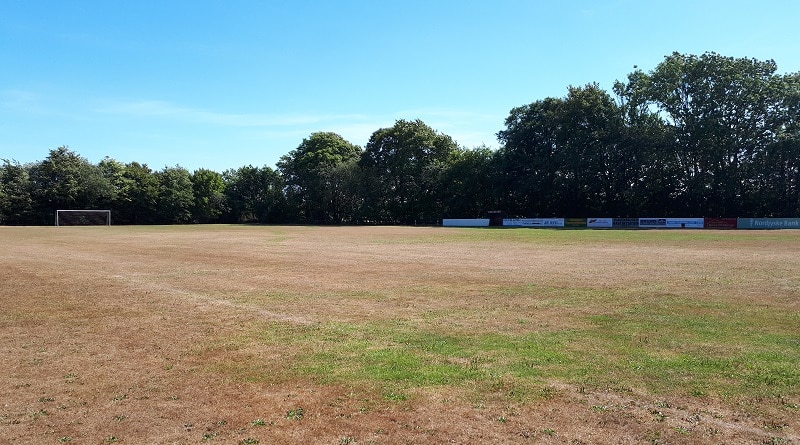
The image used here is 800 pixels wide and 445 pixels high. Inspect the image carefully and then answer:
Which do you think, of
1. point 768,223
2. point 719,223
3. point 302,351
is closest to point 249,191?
point 719,223

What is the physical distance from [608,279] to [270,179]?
299 feet

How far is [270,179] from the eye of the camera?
336 feet

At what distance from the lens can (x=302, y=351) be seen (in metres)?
8.71

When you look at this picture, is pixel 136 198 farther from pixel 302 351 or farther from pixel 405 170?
pixel 302 351

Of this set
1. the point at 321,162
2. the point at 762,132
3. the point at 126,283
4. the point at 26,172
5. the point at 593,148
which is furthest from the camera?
the point at 321,162

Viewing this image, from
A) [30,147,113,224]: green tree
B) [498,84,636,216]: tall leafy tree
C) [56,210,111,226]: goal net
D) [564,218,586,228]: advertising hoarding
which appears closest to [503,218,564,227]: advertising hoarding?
[564,218,586,228]: advertising hoarding

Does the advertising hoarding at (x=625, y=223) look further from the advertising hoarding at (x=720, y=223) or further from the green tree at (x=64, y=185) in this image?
the green tree at (x=64, y=185)

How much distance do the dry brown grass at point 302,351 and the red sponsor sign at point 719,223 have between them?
4481 cm

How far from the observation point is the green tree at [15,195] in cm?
7956

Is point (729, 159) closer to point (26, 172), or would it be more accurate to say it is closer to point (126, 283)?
point (126, 283)

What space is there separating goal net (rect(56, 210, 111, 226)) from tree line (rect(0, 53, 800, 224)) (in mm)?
5209

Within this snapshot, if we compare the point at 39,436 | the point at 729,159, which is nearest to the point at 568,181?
the point at 729,159

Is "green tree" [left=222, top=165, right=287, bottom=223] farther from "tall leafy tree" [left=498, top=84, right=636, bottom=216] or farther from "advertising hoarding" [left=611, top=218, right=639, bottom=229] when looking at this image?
"advertising hoarding" [left=611, top=218, right=639, bottom=229]

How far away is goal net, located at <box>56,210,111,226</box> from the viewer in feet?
258
